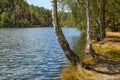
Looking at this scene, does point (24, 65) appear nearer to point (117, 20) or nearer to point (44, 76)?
point (44, 76)

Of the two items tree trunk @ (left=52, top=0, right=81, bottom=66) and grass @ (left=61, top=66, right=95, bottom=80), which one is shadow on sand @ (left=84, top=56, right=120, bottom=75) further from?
tree trunk @ (left=52, top=0, right=81, bottom=66)

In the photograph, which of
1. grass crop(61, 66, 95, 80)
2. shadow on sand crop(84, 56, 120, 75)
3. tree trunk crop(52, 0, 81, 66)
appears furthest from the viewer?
tree trunk crop(52, 0, 81, 66)

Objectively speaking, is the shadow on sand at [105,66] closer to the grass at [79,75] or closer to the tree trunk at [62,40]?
Answer: the grass at [79,75]

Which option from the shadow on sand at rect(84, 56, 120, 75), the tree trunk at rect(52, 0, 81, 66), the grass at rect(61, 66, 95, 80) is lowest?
the grass at rect(61, 66, 95, 80)

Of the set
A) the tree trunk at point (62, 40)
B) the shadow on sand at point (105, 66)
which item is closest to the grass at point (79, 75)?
the shadow on sand at point (105, 66)

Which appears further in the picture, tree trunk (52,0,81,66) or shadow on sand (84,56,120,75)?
tree trunk (52,0,81,66)

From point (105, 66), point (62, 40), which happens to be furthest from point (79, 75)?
point (62, 40)

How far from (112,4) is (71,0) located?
16398 mm

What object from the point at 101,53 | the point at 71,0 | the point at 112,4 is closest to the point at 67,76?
the point at 101,53

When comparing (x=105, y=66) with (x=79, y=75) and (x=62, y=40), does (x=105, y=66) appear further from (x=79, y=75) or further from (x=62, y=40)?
(x=62, y=40)

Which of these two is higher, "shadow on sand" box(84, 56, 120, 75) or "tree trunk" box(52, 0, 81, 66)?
"tree trunk" box(52, 0, 81, 66)

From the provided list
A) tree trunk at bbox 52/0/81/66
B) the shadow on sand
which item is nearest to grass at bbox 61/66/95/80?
the shadow on sand

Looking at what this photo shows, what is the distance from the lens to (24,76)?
26.0m

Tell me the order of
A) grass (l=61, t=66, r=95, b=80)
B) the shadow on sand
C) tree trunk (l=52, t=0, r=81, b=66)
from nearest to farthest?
grass (l=61, t=66, r=95, b=80), the shadow on sand, tree trunk (l=52, t=0, r=81, b=66)
